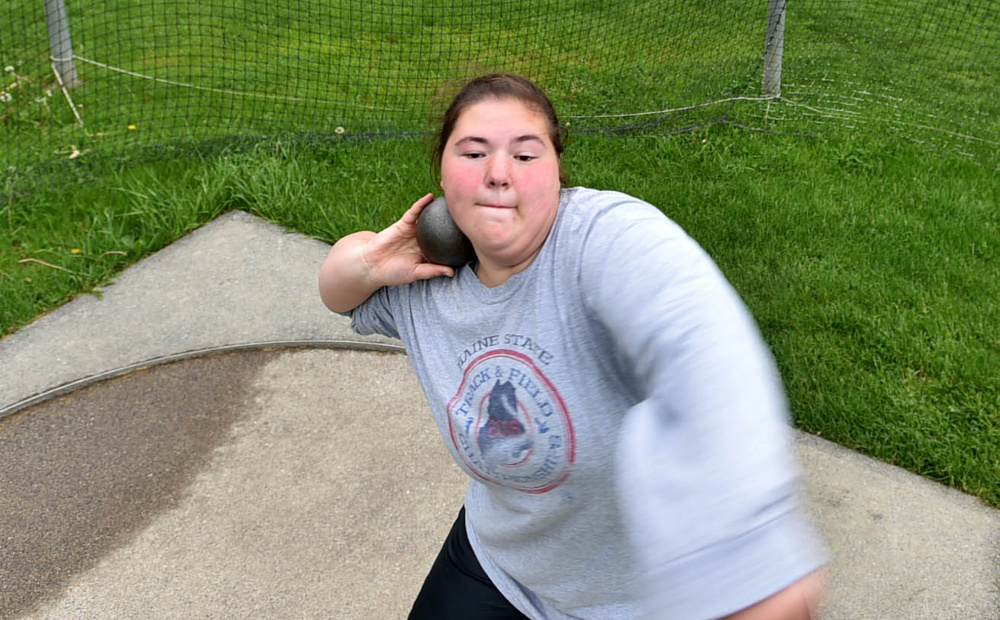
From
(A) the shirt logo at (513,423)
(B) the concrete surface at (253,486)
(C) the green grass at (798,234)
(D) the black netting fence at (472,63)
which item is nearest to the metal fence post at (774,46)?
(D) the black netting fence at (472,63)

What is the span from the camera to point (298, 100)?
5965 mm

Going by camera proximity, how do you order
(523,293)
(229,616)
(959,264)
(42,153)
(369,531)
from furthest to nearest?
(42,153), (959,264), (369,531), (229,616), (523,293)

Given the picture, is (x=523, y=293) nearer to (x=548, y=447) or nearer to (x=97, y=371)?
(x=548, y=447)

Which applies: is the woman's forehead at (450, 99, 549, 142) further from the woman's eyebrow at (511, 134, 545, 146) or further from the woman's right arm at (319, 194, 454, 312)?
the woman's right arm at (319, 194, 454, 312)

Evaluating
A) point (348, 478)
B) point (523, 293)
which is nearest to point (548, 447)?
point (523, 293)

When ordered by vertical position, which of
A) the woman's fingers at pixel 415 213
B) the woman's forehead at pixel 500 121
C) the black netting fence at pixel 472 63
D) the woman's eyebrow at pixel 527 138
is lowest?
the black netting fence at pixel 472 63

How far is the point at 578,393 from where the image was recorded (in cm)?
152

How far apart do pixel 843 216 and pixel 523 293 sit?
11.6ft

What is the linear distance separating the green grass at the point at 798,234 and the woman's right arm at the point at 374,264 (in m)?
1.92

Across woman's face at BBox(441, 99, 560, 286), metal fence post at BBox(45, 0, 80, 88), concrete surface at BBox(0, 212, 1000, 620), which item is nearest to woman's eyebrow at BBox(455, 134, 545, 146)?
woman's face at BBox(441, 99, 560, 286)

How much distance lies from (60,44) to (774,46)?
446 centimetres

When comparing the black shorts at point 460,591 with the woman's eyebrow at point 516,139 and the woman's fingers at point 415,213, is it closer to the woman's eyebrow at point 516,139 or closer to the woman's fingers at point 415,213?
the woman's fingers at point 415,213

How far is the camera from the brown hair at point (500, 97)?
1.69 m

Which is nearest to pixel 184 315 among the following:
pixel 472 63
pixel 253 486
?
pixel 253 486
